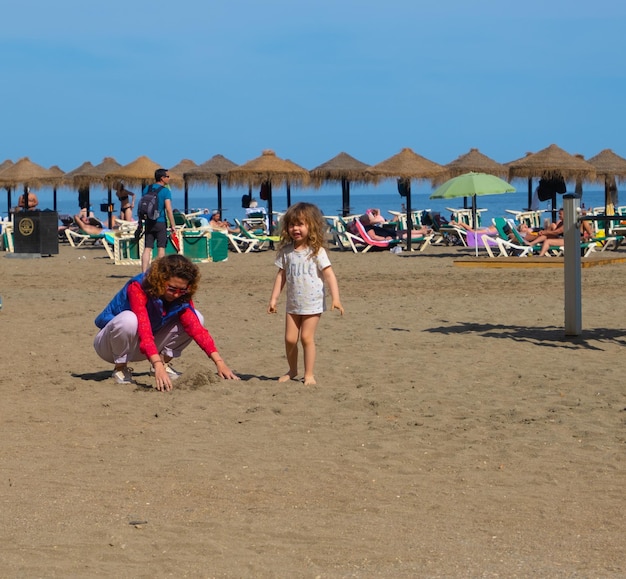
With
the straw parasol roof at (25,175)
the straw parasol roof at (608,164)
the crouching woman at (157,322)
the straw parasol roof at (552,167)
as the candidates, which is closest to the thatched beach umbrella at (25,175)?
the straw parasol roof at (25,175)

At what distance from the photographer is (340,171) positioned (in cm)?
2866

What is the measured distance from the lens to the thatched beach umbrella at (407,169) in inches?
1011

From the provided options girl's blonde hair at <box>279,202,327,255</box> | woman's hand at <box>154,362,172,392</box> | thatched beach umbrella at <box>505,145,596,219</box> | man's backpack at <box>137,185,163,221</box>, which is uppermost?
thatched beach umbrella at <box>505,145,596,219</box>

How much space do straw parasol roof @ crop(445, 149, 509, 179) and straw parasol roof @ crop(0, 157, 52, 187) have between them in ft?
37.4

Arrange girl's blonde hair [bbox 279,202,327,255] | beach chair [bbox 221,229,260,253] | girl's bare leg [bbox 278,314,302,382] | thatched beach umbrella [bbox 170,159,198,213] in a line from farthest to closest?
1. thatched beach umbrella [bbox 170,159,198,213]
2. beach chair [bbox 221,229,260,253]
3. girl's bare leg [bbox 278,314,302,382]
4. girl's blonde hair [bbox 279,202,327,255]

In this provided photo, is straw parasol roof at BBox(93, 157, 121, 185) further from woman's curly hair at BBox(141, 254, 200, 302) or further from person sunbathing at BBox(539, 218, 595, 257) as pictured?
woman's curly hair at BBox(141, 254, 200, 302)

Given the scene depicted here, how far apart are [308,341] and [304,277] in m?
0.38

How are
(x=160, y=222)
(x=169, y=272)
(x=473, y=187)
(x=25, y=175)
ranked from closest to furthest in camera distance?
1. (x=169, y=272)
2. (x=160, y=222)
3. (x=473, y=187)
4. (x=25, y=175)

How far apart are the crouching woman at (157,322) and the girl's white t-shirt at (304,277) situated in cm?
56

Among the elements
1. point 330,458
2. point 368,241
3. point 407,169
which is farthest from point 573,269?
point 407,169

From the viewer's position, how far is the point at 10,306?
1175cm

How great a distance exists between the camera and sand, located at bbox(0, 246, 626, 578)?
3586 mm

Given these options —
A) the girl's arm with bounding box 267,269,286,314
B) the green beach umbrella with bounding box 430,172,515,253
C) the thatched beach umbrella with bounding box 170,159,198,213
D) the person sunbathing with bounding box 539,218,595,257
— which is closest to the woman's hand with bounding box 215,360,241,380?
the girl's arm with bounding box 267,269,286,314

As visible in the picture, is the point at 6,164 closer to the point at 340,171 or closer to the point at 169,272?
the point at 340,171
